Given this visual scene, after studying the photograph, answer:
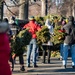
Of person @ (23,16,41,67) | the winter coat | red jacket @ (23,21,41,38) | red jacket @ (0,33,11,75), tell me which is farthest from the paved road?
red jacket @ (0,33,11,75)

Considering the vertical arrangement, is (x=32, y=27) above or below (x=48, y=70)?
above

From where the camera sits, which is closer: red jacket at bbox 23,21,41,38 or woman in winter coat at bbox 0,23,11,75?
woman in winter coat at bbox 0,23,11,75

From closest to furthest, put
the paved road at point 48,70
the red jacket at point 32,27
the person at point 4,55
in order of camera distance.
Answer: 1. the person at point 4,55
2. the paved road at point 48,70
3. the red jacket at point 32,27

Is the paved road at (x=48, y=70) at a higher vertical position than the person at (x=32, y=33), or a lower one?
lower

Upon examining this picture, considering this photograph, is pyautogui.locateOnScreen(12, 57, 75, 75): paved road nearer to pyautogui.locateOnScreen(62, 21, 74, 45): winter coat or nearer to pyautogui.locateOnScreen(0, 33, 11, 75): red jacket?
pyautogui.locateOnScreen(62, 21, 74, 45): winter coat

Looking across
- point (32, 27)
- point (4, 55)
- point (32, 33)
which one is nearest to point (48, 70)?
point (32, 33)

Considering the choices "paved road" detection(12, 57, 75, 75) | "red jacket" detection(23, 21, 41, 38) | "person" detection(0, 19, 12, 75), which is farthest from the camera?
"red jacket" detection(23, 21, 41, 38)

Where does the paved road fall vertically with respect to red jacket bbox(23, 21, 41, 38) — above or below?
below

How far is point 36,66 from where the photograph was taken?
46.0 feet

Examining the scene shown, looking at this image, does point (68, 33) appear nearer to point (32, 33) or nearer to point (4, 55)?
point (32, 33)

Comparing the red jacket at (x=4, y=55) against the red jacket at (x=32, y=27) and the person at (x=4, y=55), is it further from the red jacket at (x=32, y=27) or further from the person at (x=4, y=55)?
the red jacket at (x=32, y=27)

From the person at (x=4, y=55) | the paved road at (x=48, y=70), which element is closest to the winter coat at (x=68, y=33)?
the paved road at (x=48, y=70)

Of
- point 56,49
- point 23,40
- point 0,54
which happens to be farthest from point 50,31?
point 0,54

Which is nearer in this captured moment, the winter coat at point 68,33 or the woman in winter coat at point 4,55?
the woman in winter coat at point 4,55
